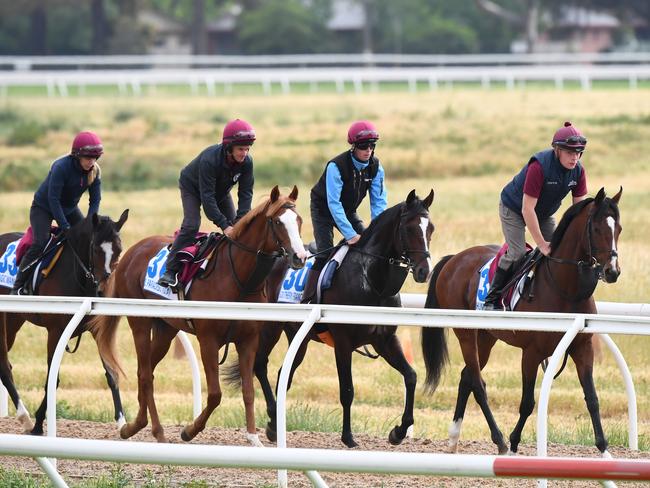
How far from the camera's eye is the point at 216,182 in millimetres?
9375

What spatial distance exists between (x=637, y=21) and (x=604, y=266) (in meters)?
59.4

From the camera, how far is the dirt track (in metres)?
7.63

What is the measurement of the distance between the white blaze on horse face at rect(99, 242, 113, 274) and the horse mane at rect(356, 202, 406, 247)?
1722mm

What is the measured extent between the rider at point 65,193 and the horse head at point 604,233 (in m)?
3.49

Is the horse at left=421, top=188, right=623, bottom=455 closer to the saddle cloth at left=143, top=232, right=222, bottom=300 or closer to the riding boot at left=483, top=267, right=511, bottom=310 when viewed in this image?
the riding boot at left=483, top=267, right=511, bottom=310

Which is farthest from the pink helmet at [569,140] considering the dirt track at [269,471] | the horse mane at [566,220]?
the dirt track at [269,471]

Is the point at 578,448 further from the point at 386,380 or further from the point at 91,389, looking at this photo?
the point at 91,389

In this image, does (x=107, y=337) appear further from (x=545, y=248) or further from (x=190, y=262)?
(x=545, y=248)

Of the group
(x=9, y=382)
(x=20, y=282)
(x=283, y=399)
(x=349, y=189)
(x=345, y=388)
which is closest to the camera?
(x=283, y=399)

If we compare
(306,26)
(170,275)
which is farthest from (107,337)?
(306,26)

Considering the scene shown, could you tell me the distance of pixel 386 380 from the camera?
40.6 feet

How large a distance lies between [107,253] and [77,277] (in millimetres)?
394

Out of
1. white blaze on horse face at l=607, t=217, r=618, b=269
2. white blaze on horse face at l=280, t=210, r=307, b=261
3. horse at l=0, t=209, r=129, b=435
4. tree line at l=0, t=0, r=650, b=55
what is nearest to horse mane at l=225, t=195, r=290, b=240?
white blaze on horse face at l=280, t=210, r=307, b=261

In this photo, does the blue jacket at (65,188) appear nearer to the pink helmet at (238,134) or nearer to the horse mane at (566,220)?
the pink helmet at (238,134)
